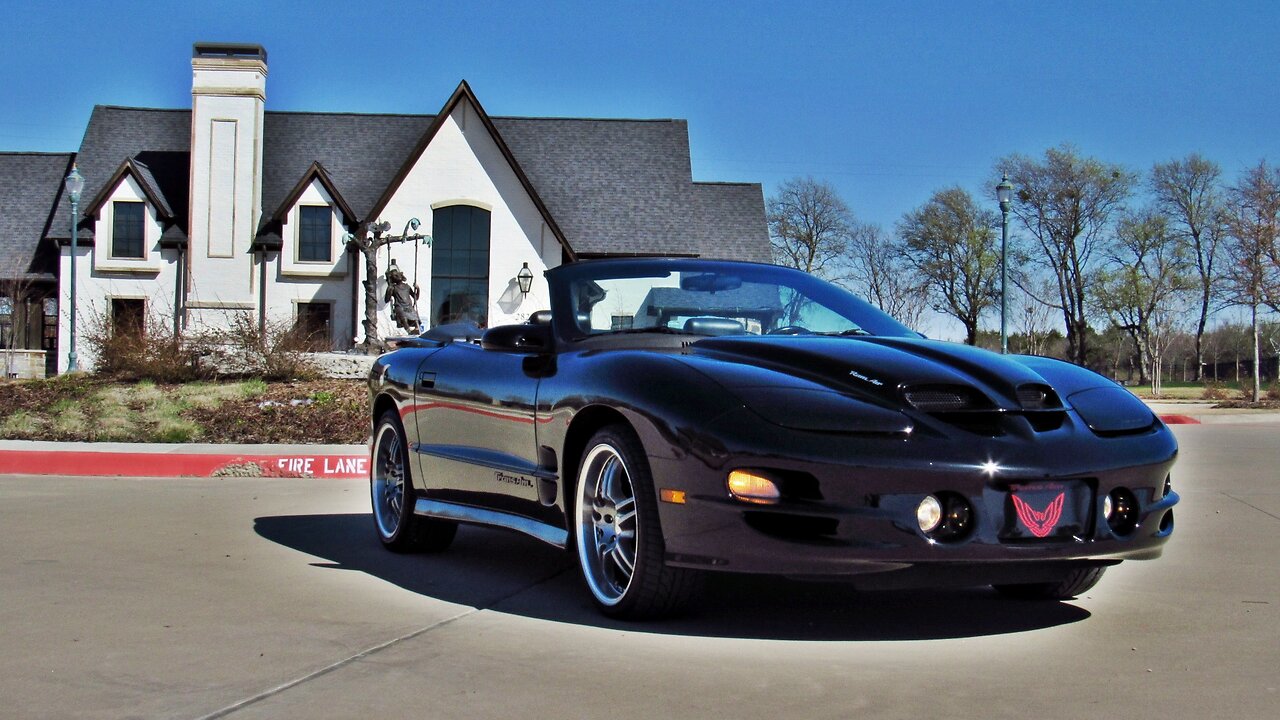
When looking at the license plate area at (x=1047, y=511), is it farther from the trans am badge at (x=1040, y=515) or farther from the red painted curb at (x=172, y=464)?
the red painted curb at (x=172, y=464)

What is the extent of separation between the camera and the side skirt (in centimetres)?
509

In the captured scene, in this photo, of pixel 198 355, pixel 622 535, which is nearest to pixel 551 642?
pixel 622 535

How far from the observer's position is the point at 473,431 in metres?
5.85

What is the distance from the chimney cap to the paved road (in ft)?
98.3

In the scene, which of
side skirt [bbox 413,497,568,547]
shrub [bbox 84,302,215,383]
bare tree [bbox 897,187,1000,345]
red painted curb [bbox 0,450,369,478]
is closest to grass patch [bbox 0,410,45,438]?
shrub [bbox 84,302,215,383]

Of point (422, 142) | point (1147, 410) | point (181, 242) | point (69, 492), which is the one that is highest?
point (422, 142)

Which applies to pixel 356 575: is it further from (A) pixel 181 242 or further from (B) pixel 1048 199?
(B) pixel 1048 199

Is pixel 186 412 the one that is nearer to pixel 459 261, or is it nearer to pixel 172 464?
pixel 172 464

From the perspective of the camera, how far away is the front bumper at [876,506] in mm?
3992

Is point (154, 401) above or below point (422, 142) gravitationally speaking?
below

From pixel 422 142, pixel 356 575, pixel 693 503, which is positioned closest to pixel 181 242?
pixel 422 142

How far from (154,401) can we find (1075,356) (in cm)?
5564

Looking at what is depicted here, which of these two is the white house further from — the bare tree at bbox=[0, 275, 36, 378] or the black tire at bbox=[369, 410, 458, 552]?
the black tire at bbox=[369, 410, 458, 552]

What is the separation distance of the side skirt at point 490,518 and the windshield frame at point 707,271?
80 centimetres
